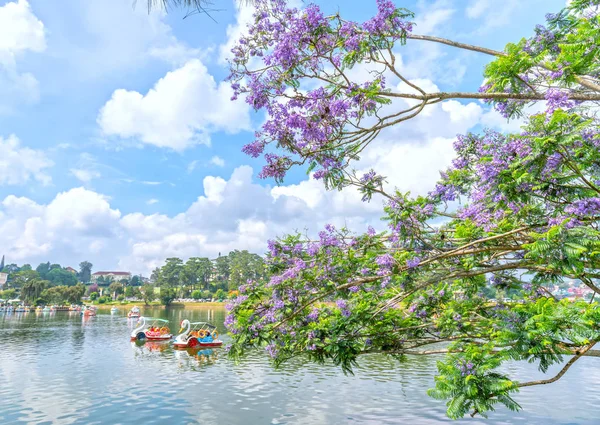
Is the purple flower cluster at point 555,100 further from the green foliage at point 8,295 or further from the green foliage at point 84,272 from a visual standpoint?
the green foliage at point 84,272

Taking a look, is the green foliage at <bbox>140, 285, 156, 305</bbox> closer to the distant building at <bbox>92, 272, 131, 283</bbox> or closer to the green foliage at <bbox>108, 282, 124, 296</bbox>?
the green foliage at <bbox>108, 282, 124, 296</bbox>

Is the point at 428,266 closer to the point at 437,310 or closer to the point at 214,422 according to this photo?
the point at 437,310

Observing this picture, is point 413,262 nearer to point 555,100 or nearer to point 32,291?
point 555,100

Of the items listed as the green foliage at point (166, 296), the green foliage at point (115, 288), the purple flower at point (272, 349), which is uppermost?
the green foliage at point (115, 288)

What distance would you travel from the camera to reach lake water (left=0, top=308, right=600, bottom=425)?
11.1 metres

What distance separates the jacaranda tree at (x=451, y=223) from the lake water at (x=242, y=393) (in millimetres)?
4898

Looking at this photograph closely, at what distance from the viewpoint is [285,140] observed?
6113 mm

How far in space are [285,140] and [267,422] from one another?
8.11 meters

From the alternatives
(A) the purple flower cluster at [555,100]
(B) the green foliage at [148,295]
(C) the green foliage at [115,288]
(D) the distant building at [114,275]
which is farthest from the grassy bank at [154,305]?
(A) the purple flower cluster at [555,100]

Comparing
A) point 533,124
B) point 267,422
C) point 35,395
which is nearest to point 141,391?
point 35,395

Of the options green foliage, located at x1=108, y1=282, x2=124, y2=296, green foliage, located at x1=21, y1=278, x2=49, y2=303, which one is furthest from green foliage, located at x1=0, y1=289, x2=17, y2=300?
green foliage, located at x1=108, y1=282, x2=124, y2=296

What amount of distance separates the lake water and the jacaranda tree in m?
4.90

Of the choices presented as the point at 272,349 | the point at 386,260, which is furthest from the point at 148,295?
the point at 386,260

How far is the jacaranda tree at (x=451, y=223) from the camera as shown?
483 cm
